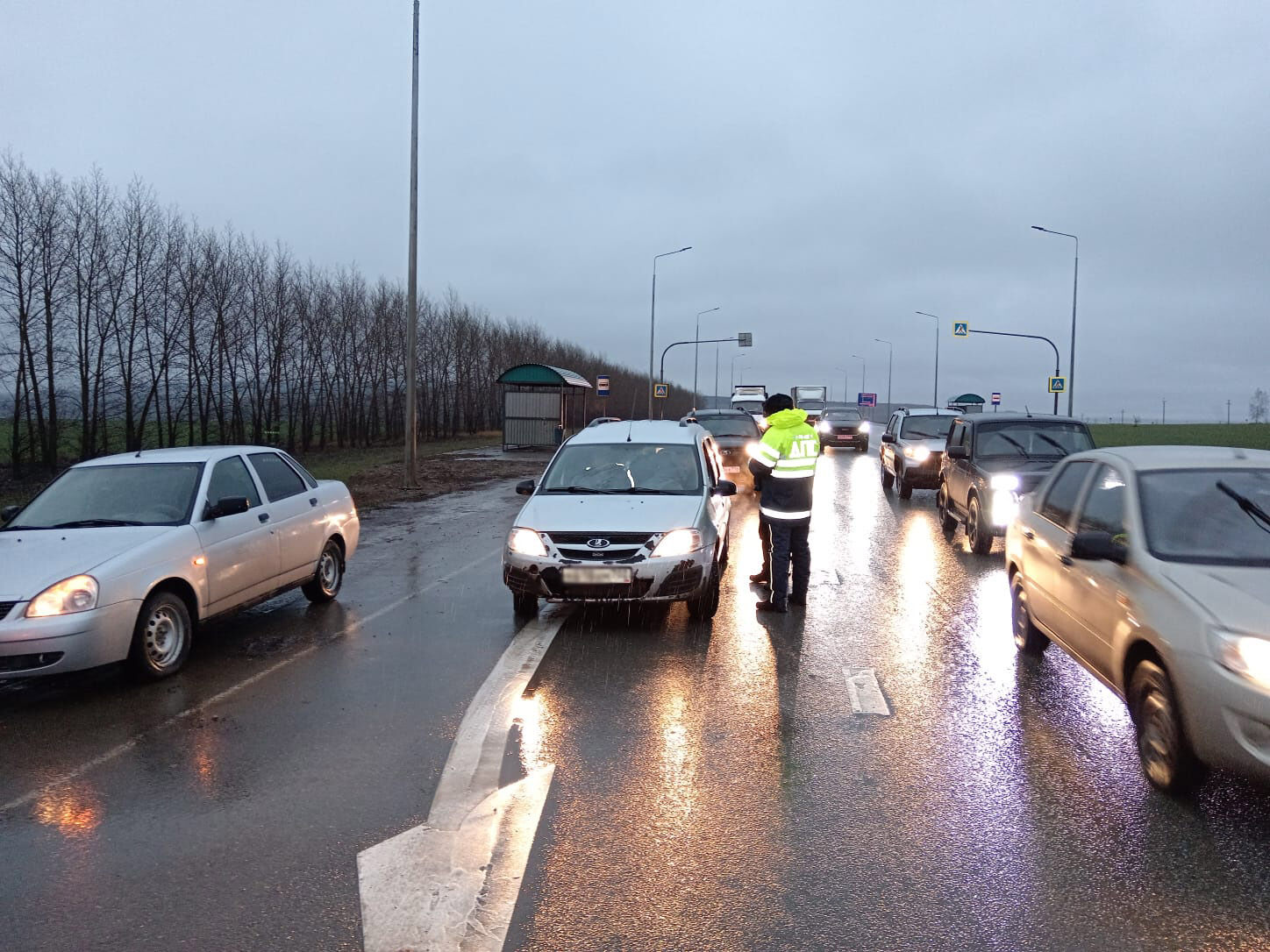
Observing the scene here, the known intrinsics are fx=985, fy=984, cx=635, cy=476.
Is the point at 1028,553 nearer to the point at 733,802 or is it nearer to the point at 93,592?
the point at 733,802

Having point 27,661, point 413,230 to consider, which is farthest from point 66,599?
point 413,230

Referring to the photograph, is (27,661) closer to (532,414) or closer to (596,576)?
(596,576)

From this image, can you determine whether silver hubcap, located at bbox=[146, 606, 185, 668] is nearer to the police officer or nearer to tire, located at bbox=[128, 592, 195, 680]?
tire, located at bbox=[128, 592, 195, 680]

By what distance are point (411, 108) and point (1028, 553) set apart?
17.0 metres

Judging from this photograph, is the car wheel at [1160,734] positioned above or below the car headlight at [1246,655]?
below

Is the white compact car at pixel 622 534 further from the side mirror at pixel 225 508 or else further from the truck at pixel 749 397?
the truck at pixel 749 397

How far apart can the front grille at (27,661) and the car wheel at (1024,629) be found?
6296 millimetres

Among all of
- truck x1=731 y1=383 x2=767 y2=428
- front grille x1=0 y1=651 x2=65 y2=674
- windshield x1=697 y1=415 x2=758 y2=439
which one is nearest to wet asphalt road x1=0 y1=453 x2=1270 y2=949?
front grille x1=0 y1=651 x2=65 y2=674

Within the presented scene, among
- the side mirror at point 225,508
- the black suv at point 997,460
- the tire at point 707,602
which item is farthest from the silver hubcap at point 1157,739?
the black suv at point 997,460

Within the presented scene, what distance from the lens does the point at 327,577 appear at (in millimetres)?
9227

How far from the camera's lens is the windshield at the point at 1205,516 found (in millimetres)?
4892

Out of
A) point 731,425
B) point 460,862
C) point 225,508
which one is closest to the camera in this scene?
point 460,862

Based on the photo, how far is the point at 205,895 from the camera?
3.52 meters

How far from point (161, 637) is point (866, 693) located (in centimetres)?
464
